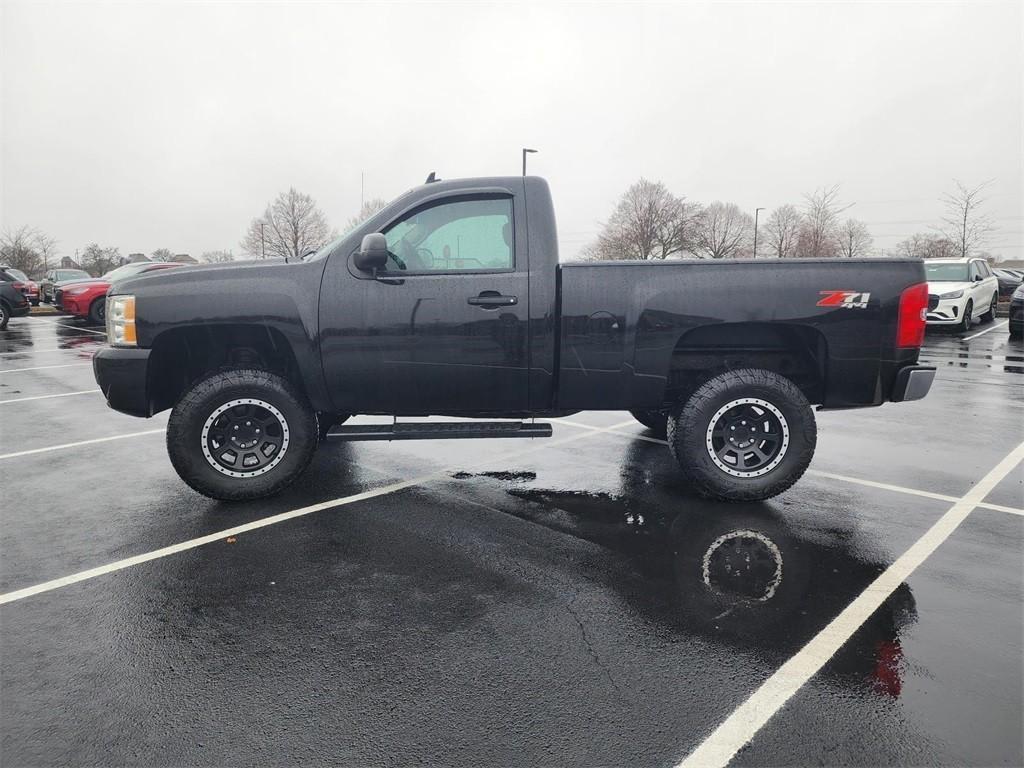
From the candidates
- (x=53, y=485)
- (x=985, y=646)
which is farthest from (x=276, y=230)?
(x=985, y=646)

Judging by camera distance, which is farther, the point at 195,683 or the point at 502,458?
the point at 502,458

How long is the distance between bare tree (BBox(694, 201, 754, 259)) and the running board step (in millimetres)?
61332

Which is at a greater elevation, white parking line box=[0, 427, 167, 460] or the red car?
the red car

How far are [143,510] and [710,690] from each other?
3905 millimetres

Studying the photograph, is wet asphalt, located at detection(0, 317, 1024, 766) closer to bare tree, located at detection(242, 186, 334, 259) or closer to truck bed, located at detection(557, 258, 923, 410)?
truck bed, located at detection(557, 258, 923, 410)

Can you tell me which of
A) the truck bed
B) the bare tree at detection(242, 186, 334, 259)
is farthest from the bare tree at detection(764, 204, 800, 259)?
the truck bed

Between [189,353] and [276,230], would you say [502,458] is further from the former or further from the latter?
[276,230]

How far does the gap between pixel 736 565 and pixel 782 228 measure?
78529 millimetres

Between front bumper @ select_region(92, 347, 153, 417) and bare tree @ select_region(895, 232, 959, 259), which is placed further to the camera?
bare tree @ select_region(895, 232, 959, 259)

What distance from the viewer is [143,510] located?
455cm

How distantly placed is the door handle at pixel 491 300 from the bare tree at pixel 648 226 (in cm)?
5285

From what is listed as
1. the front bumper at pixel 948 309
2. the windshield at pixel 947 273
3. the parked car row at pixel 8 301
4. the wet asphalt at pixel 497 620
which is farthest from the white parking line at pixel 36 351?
the windshield at pixel 947 273

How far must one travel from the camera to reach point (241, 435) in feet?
15.4

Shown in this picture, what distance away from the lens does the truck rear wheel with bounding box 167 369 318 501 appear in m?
4.52
